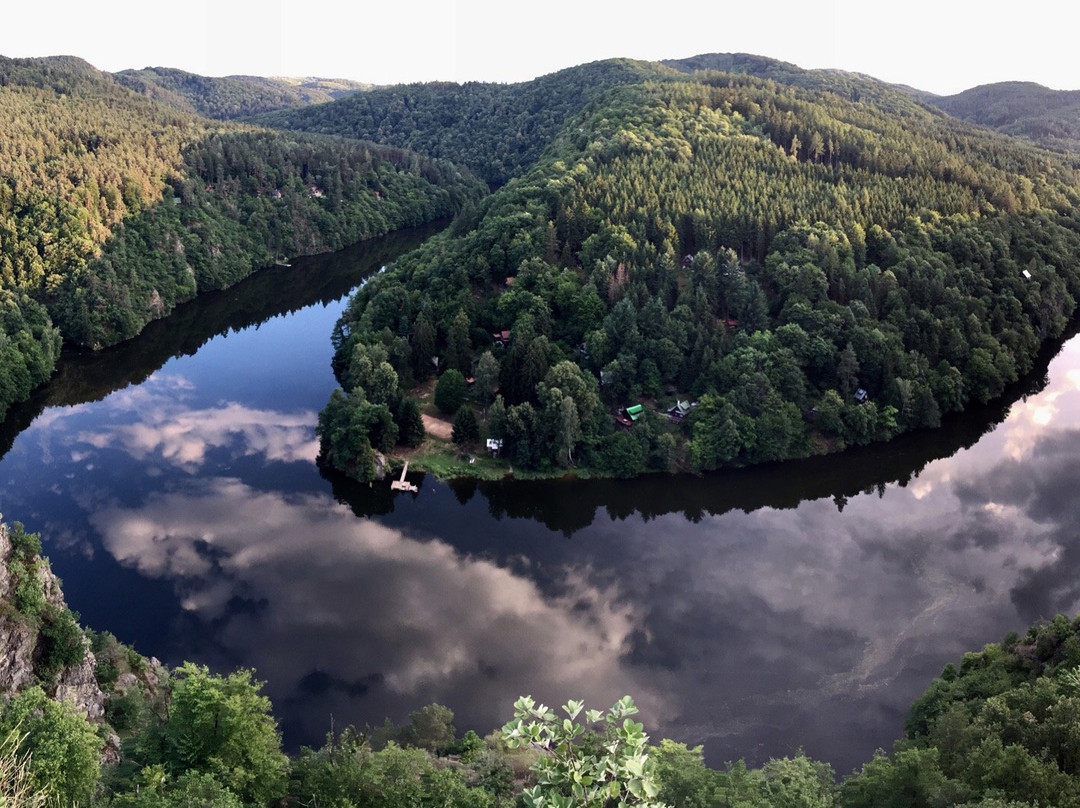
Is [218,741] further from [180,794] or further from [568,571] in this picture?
[568,571]

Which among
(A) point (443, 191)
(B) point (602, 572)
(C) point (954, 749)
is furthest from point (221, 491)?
(A) point (443, 191)

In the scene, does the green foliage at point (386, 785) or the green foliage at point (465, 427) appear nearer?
the green foliage at point (386, 785)

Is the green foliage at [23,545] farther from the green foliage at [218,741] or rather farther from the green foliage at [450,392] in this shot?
the green foliage at [450,392]

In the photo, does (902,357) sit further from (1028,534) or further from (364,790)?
(364,790)

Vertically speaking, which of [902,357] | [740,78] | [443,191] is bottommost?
[902,357]

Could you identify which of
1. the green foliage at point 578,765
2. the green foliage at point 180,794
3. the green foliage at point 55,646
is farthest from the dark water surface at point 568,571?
the green foliage at point 578,765

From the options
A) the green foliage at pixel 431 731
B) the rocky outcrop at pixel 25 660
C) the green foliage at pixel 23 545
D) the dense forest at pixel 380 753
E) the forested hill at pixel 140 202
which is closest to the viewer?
the dense forest at pixel 380 753
